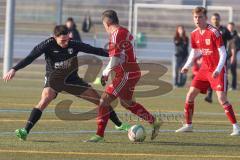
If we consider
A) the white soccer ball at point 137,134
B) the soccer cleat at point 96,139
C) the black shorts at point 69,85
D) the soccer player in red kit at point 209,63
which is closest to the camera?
the soccer cleat at point 96,139

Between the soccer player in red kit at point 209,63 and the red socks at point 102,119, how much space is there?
200cm

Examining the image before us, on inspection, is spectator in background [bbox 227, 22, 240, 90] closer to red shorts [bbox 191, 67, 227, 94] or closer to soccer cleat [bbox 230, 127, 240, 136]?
red shorts [bbox 191, 67, 227, 94]

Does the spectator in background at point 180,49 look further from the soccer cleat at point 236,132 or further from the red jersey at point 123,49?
the red jersey at point 123,49

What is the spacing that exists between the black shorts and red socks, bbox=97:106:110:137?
56 cm

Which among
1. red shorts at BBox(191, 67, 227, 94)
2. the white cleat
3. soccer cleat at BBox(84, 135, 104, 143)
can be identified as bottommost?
the white cleat

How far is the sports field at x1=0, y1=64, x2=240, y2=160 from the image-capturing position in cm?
1112

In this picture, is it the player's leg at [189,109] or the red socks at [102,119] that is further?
the player's leg at [189,109]

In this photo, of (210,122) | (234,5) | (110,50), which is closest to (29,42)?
(234,5)

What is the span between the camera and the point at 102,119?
494 inches

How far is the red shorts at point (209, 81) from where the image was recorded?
14.0 meters

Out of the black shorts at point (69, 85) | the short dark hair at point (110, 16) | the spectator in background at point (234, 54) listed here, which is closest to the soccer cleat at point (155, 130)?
the black shorts at point (69, 85)

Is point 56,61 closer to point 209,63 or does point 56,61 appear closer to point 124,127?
point 124,127

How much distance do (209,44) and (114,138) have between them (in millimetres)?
2341

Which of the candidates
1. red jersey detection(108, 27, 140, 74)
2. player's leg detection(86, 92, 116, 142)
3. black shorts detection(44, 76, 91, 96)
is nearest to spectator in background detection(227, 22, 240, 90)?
black shorts detection(44, 76, 91, 96)
